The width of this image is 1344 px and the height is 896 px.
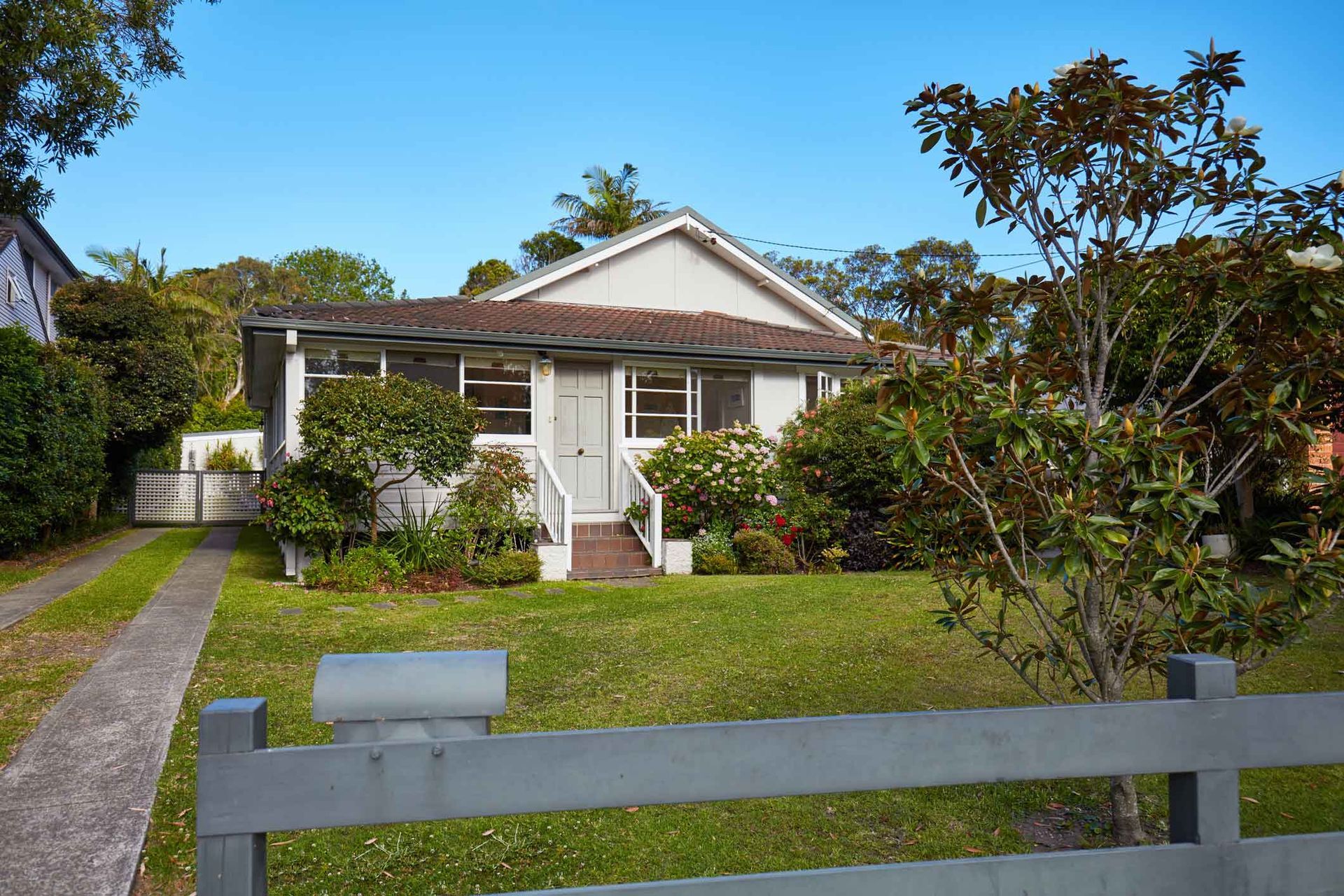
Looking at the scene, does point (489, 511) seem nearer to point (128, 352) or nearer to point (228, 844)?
point (228, 844)

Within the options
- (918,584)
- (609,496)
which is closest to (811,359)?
(609,496)

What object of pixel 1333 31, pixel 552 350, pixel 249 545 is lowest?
pixel 249 545

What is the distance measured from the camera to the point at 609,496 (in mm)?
13781

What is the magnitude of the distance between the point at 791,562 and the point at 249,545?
1027 cm

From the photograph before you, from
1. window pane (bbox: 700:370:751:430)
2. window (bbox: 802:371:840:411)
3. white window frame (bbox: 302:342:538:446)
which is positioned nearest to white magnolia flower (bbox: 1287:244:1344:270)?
white window frame (bbox: 302:342:538:446)

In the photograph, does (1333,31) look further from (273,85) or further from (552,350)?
(273,85)

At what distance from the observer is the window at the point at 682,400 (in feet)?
46.0

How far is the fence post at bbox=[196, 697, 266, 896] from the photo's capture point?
60.2 inches

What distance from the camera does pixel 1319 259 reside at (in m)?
3.00

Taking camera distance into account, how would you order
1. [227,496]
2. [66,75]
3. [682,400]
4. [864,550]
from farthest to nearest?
[227,496]
[682,400]
[864,550]
[66,75]

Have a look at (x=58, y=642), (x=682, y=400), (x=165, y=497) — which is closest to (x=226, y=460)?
(x=165, y=497)

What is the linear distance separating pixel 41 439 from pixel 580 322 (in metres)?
7.79

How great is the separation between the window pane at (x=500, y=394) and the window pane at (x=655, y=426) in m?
1.74

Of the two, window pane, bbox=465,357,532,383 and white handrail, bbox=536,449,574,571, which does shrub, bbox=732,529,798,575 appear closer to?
white handrail, bbox=536,449,574,571
